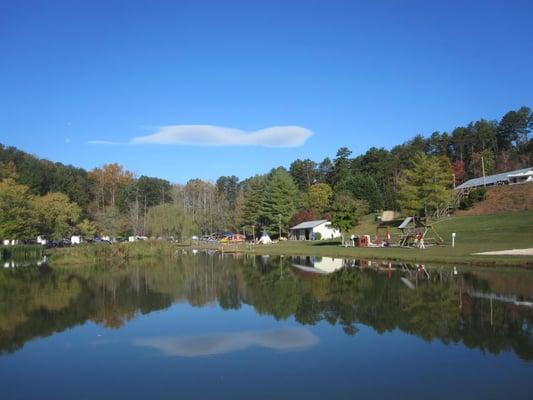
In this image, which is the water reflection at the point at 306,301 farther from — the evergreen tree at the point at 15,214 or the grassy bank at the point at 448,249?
the evergreen tree at the point at 15,214

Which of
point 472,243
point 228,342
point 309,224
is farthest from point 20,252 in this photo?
point 228,342

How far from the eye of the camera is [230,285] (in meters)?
28.5

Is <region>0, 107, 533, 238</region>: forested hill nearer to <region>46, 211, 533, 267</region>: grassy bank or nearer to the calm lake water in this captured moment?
<region>46, 211, 533, 267</region>: grassy bank

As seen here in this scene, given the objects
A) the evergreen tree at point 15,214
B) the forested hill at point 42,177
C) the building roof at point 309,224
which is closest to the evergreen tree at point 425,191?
the building roof at point 309,224

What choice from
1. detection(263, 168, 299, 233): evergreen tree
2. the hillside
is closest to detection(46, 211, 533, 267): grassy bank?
the hillside

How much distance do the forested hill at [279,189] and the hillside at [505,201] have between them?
195 inches

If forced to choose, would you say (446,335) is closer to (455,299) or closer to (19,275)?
(455,299)

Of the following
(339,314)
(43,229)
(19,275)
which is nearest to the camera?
(339,314)

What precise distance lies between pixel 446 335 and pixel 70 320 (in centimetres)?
1273

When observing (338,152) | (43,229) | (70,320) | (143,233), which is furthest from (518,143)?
(70,320)

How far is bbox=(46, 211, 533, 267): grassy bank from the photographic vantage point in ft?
116

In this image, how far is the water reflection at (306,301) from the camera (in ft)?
46.6

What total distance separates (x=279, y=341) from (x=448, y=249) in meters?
30.6

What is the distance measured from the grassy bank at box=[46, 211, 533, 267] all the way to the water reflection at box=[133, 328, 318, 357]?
20.5m
